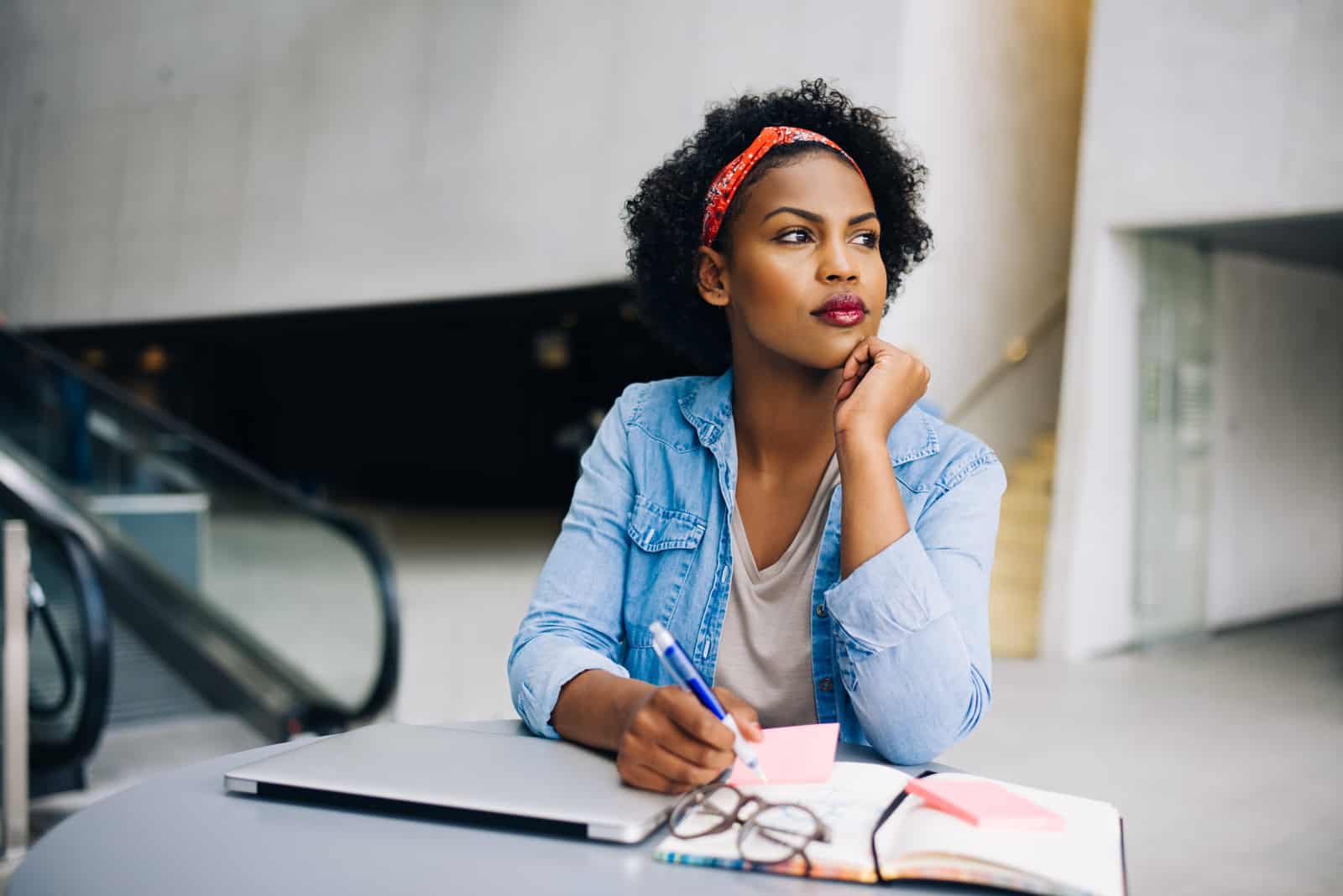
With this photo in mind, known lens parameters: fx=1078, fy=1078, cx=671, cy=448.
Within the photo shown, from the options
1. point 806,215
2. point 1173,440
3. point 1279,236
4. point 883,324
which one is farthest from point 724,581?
point 1279,236

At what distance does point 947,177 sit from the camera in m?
6.67

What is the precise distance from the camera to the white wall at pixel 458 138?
6.66 m

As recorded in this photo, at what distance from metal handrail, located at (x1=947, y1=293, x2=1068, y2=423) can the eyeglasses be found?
613cm

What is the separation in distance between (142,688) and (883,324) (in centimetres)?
440

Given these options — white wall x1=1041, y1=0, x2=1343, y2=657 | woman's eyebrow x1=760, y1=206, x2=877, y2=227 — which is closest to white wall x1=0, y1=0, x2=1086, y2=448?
white wall x1=1041, y1=0, x2=1343, y2=657

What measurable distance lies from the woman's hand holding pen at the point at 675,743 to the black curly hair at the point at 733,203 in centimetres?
72

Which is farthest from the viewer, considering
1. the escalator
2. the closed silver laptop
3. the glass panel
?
the glass panel

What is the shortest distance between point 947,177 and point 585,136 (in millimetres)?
2477

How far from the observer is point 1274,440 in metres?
7.67

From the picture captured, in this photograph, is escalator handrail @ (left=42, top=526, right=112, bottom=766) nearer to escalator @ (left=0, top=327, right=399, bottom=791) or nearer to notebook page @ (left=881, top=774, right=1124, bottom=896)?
escalator @ (left=0, top=327, right=399, bottom=791)

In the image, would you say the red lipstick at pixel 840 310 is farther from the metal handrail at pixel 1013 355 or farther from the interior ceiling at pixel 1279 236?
the metal handrail at pixel 1013 355

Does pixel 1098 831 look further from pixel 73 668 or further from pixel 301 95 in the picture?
pixel 301 95

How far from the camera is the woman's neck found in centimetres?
146

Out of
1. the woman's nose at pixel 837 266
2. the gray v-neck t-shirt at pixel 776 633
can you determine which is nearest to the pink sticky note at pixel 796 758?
the gray v-neck t-shirt at pixel 776 633
